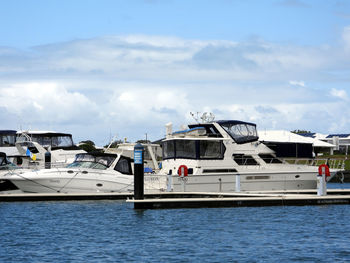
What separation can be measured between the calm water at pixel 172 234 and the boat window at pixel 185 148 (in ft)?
19.6

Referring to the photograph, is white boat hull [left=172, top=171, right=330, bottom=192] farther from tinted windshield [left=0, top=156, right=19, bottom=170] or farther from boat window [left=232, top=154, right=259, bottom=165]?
tinted windshield [left=0, top=156, right=19, bottom=170]

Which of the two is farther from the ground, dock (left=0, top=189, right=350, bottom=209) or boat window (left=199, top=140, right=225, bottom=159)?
boat window (left=199, top=140, right=225, bottom=159)

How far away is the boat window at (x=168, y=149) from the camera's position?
3994 centimetres

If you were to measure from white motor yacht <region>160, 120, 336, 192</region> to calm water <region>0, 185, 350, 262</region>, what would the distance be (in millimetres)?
5691

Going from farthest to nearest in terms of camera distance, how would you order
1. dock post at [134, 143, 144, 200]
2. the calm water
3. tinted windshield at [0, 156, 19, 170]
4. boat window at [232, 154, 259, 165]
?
1. tinted windshield at [0, 156, 19, 170]
2. boat window at [232, 154, 259, 165]
3. dock post at [134, 143, 144, 200]
4. the calm water

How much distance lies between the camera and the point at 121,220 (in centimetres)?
2877

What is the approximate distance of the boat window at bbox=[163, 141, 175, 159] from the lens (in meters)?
39.9

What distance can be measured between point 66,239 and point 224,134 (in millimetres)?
17565

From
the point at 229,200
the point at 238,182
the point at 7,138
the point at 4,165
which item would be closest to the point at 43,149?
the point at 4,165

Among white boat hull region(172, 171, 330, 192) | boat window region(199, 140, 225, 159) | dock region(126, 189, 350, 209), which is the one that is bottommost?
dock region(126, 189, 350, 209)

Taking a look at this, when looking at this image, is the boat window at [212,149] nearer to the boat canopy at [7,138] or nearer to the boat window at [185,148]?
the boat window at [185,148]

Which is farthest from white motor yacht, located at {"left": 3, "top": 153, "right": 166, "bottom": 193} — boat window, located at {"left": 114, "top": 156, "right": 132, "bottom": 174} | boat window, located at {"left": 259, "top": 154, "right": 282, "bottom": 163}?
boat window, located at {"left": 259, "top": 154, "right": 282, "bottom": 163}

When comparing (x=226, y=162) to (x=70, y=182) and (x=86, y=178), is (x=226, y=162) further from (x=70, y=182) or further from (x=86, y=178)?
(x=70, y=182)

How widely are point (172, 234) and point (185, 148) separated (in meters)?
14.6
